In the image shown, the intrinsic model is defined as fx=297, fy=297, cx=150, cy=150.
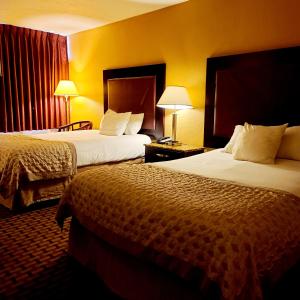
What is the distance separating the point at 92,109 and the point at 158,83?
5.83ft

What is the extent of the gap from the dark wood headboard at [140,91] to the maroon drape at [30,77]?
4.30 feet

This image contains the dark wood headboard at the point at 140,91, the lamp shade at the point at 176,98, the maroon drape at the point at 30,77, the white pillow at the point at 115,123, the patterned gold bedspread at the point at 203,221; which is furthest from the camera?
the maroon drape at the point at 30,77

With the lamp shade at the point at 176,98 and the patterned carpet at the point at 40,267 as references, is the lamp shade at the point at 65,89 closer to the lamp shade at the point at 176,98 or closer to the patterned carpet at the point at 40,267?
the lamp shade at the point at 176,98

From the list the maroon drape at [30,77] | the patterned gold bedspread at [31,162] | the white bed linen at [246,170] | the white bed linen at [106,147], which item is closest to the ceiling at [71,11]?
the maroon drape at [30,77]

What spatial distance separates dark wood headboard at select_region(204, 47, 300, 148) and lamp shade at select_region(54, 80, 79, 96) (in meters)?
2.86

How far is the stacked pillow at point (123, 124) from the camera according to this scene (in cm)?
438

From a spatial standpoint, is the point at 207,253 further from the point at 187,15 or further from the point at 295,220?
the point at 187,15

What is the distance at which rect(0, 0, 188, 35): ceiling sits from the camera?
12.7 feet

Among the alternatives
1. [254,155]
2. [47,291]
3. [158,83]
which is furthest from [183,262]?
[158,83]

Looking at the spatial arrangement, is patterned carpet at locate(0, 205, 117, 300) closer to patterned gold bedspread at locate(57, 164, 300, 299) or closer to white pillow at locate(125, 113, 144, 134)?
patterned gold bedspread at locate(57, 164, 300, 299)

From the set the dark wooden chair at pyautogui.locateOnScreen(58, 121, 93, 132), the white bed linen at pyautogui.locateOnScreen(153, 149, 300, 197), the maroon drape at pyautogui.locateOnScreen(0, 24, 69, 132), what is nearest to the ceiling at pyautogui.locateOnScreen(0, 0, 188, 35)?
the maroon drape at pyautogui.locateOnScreen(0, 24, 69, 132)

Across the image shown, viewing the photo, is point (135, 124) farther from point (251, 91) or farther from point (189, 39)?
point (251, 91)

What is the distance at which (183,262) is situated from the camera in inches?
53.2

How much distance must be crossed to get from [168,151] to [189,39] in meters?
1.46
